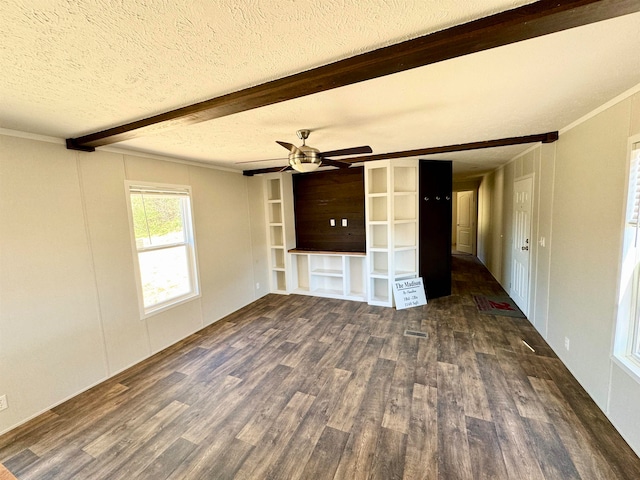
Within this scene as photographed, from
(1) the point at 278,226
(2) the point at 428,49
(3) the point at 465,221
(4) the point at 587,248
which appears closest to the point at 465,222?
(3) the point at 465,221

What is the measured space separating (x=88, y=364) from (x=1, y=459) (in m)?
0.82

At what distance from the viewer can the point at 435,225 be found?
4.56 meters

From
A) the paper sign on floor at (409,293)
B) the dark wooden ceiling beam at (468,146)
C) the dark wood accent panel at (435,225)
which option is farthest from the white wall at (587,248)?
the paper sign on floor at (409,293)

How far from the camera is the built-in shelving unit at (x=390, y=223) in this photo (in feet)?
13.9

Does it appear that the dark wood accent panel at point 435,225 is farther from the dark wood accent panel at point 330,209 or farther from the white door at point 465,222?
the white door at point 465,222

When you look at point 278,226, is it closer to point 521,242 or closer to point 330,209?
point 330,209

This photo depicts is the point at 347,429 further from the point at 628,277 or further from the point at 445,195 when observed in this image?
the point at 445,195

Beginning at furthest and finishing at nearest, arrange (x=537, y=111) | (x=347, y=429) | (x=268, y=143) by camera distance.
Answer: (x=268, y=143)
(x=537, y=111)
(x=347, y=429)

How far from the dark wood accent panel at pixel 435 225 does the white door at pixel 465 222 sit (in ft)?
15.5

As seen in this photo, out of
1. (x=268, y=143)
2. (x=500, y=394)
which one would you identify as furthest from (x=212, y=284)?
(x=500, y=394)

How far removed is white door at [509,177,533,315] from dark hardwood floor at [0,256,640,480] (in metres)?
0.74

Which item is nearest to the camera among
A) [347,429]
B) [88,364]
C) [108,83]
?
[108,83]

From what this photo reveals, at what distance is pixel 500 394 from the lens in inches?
90.2

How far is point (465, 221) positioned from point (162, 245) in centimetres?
920
